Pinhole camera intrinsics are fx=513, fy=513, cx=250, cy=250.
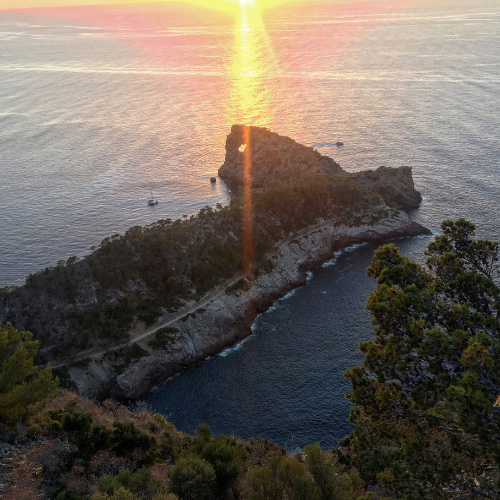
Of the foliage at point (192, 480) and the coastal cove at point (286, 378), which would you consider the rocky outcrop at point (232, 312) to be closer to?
the coastal cove at point (286, 378)

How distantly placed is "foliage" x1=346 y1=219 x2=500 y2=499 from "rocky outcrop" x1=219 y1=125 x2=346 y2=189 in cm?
9132

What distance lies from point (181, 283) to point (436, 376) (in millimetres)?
58213

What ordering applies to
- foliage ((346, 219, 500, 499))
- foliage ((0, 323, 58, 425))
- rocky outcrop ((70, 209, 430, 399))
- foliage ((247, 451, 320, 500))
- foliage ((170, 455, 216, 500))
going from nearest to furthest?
1. foliage ((346, 219, 500, 499))
2. foliage ((247, 451, 320, 500))
3. foliage ((170, 455, 216, 500))
4. foliage ((0, 323, 58, 425))
5. rocky outcrop ((70, 209, 430, 399))

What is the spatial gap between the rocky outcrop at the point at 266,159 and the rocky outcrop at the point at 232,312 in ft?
76.5

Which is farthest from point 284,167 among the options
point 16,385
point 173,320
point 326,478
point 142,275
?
point 326,478

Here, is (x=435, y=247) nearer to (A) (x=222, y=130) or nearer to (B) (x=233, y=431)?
(B) (x=233, y=431)

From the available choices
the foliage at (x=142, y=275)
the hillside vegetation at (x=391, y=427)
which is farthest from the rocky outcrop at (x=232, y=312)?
the hillside vegetation at (x=391, y=427)

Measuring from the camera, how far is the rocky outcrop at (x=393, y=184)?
113688 mm

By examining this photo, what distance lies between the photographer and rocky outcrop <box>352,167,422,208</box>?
114m

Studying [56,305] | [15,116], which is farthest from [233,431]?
[15,116]

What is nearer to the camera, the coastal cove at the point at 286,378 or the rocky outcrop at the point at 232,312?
the coastal cove at the point at 286,378

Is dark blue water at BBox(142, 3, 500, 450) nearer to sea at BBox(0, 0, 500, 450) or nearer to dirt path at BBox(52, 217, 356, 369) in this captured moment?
sea at BBox(0, 0, 500, 450)

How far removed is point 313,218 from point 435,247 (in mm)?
72502

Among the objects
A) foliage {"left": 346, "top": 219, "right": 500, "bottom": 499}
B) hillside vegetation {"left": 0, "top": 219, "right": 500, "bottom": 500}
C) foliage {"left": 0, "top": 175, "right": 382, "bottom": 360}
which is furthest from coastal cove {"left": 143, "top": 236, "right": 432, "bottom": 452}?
foliage {"left": 346, "top": 219, "right": 500, "bottom": 499}
